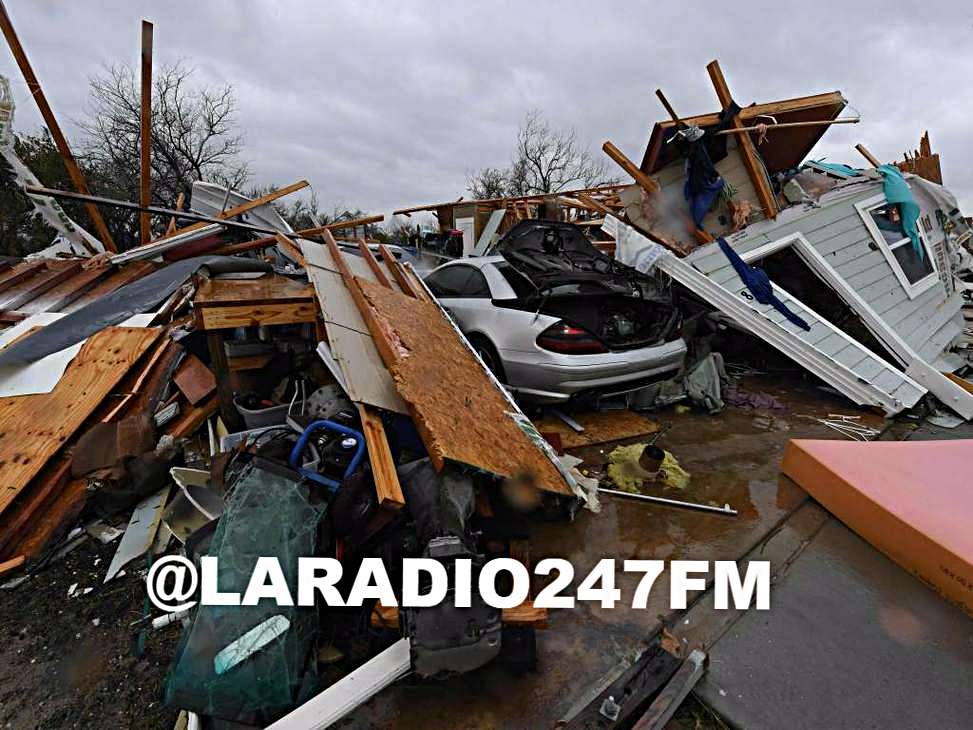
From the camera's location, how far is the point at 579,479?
284cm

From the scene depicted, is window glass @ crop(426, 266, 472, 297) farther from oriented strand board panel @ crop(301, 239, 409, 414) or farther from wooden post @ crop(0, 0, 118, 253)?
wooden post @ crop(0, 0, 118, 253)

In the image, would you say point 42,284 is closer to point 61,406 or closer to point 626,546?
point 61,406

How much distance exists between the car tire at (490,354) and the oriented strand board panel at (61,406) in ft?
9.62

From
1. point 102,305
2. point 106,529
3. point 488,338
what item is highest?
point 102,305

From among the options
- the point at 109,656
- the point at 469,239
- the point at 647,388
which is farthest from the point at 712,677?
the point at 469,239

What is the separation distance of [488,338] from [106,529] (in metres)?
3.09

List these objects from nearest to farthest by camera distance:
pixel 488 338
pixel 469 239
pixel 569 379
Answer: pixel 569 379 → pixel 488 338 → pixel 469 239

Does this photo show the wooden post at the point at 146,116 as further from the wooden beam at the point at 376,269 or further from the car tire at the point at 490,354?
the car tire at the point at 490,354

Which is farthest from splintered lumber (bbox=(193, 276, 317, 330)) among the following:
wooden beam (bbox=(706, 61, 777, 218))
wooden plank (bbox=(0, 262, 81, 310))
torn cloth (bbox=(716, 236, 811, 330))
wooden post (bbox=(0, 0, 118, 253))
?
wooden beam (bbox=(706, 61, 777, 218))

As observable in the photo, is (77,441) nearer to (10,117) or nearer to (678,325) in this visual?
(678,325)

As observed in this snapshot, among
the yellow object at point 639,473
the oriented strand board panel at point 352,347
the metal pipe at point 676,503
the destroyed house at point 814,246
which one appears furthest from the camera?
the destroyed house at point 814,246

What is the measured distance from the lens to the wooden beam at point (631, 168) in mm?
5719

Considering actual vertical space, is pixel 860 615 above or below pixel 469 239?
below

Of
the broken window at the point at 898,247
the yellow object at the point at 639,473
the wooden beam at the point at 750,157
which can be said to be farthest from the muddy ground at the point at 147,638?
the broken window at the point at 898,247
